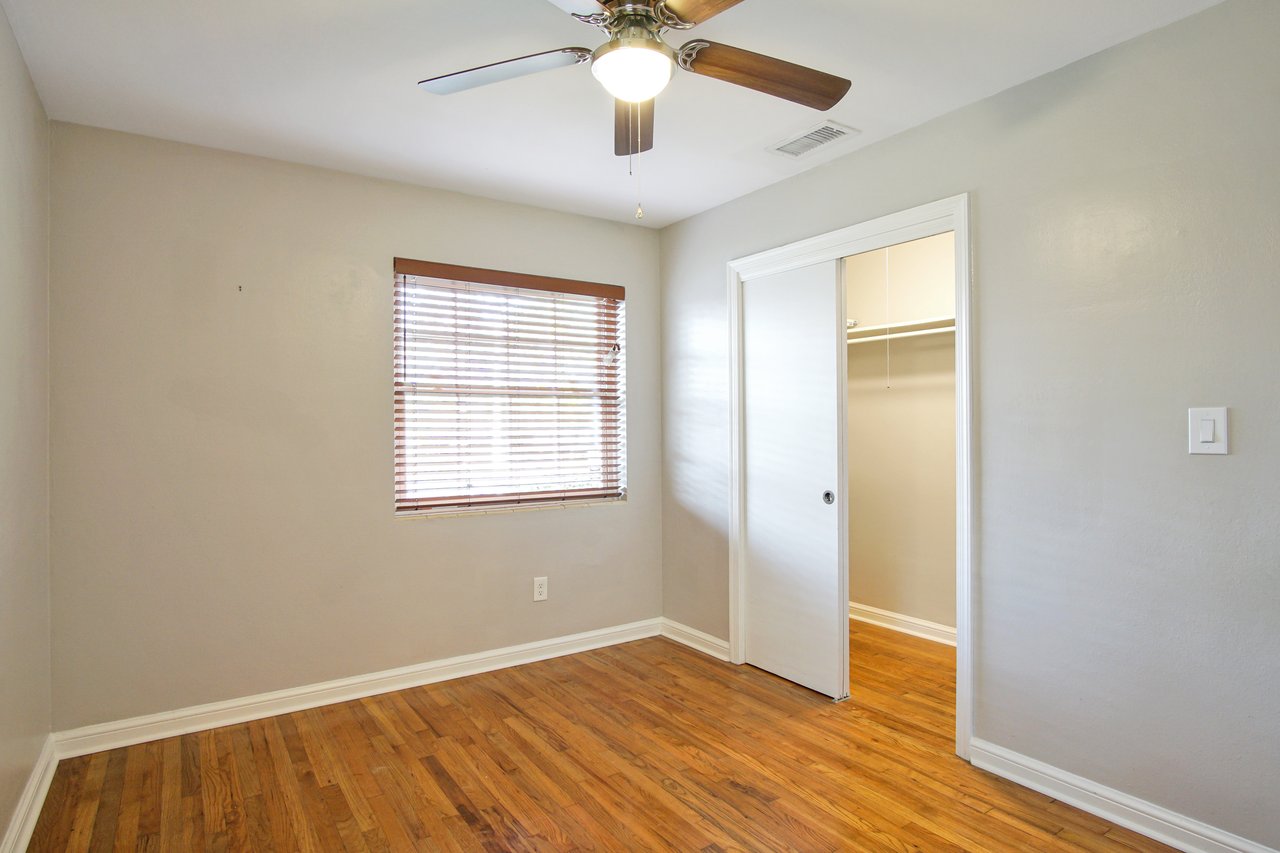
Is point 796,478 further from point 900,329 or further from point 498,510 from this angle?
point 498,510

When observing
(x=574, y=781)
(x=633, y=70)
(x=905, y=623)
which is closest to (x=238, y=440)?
(x=574, y=781)

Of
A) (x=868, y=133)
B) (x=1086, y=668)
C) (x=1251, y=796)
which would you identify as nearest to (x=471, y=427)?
(x=868, y=133)

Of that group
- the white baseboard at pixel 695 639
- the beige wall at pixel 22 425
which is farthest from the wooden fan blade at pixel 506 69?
the white baseboard at pixel 695 639

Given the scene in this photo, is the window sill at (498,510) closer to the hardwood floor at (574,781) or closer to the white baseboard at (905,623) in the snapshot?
the hardwood floor at (574,781)

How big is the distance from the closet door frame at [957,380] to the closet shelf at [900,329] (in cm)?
68

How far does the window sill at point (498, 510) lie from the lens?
11.2 feet

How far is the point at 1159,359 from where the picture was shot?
2.11 metres

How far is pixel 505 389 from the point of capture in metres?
3.68

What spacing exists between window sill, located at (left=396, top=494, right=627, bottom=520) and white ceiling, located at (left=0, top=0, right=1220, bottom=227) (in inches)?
63.3

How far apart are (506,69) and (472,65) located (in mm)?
552

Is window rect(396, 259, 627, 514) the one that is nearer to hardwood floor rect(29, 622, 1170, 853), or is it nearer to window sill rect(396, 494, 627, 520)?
window sill rect(396, 494, 627, 520)

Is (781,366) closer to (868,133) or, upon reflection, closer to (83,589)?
(868,133)

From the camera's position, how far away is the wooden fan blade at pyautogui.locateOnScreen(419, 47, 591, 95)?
71.6 inches

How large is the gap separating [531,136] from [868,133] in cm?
136
